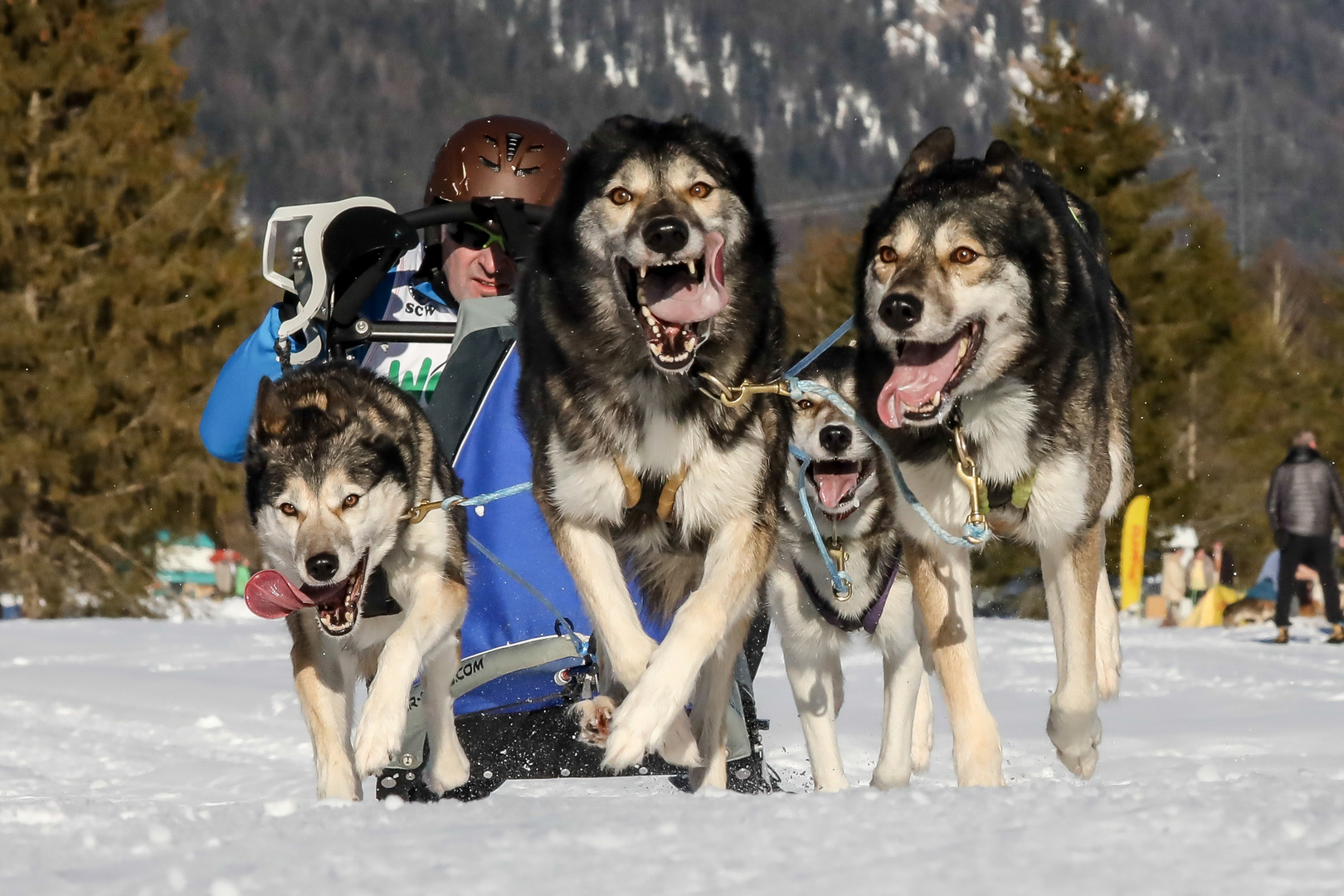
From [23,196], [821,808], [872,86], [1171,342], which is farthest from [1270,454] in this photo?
[872,86]

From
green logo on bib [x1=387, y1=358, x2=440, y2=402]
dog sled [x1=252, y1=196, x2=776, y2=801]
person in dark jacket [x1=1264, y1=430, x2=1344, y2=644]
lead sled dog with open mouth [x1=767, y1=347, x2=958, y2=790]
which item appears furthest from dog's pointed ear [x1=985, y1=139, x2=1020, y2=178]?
person in dark jacket [x1=1264, y1=430, x2=1344, y2=644]

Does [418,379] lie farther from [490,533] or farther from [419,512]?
[419,512]

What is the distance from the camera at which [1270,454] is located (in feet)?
74.1

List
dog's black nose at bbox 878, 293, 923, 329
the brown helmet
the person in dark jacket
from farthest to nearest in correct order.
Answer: the person in dark jacket < the brown helmet < dog's black nose at bbox 878, 293, 923, 329

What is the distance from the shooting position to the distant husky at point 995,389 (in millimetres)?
3248

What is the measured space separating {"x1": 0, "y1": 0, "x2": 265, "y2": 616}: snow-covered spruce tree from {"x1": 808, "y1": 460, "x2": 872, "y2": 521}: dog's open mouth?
14.6 metres

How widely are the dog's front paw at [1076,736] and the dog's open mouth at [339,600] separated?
1556 mm

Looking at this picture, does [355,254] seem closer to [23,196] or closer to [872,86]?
[23,196]

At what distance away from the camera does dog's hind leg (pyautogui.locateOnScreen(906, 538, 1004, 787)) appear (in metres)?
3.44

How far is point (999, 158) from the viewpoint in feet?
11.5

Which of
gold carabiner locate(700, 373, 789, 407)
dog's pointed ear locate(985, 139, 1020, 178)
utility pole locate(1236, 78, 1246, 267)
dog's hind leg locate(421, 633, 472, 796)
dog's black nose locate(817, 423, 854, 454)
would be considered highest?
utility pole locate(1236, 78, 1246, 267)

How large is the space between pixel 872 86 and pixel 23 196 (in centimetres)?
18960

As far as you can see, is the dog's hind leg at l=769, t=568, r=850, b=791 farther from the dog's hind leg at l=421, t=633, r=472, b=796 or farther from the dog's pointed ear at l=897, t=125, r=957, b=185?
the dog's pointed ear at l=897, t=125, r=957, b=185

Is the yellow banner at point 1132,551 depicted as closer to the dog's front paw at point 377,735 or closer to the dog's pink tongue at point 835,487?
the dog's pink tongue at point 835,487
